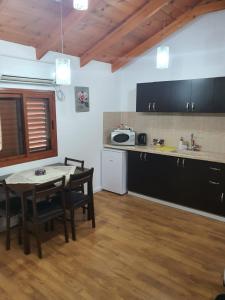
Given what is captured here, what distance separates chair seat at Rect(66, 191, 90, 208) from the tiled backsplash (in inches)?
64.3

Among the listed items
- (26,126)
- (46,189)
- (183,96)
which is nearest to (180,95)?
(183,96)

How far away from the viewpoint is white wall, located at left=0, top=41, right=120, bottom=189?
313 centimetres

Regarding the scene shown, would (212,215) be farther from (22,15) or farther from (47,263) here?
(22,15)

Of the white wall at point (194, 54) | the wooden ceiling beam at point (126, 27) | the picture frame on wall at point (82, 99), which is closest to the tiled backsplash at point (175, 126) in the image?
the picture frame on wall at point (82, 99)

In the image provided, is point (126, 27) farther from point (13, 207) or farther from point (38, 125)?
point (13, 207)

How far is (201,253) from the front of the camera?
2.67 m

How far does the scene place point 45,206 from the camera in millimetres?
2789

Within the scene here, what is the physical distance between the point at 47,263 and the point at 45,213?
0.51 metres

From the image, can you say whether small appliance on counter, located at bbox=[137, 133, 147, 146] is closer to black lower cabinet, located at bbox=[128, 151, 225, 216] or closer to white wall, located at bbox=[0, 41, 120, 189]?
black lower cabinet, located at bbox=[128, 151, 225, 216]

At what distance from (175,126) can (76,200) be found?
7.05 feet

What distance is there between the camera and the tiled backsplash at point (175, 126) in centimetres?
368

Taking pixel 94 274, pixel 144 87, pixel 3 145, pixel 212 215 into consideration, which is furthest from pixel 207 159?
pixel 3 145

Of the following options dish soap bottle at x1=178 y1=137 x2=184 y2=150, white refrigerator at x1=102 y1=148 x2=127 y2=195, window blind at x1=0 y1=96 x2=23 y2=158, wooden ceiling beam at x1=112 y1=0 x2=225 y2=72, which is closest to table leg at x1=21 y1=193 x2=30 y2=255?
window blind at x1=0 y1=96 x2=23 y2=158

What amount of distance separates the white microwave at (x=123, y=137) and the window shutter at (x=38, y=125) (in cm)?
124
